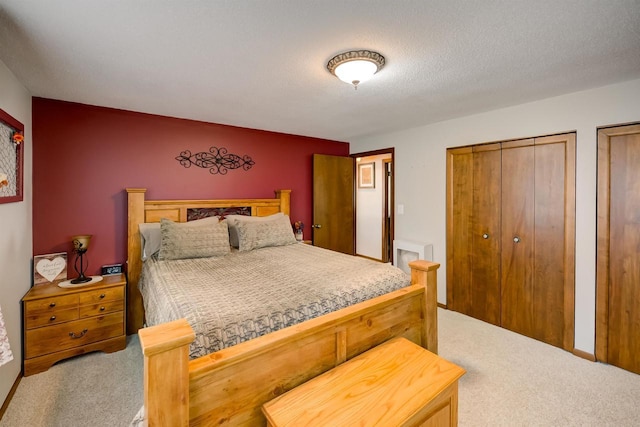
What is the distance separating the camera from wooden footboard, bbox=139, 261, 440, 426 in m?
1.03

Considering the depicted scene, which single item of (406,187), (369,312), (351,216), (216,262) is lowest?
(369,312)

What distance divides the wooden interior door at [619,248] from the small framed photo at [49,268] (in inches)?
180

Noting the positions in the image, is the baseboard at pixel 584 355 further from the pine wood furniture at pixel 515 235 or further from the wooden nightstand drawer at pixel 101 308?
the wooden nightstand drawer at pixel 101 308

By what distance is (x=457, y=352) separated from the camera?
8.35 ft

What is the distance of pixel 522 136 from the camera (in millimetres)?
2785

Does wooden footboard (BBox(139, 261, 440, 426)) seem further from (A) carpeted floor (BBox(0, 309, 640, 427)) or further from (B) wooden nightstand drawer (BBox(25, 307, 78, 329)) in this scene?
(B) wooden nightstand drawer (BBox(25, 307, 78, 329))

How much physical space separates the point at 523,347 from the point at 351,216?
2.75 metres

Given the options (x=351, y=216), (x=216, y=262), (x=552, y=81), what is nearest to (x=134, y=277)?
(x=216, y=262)

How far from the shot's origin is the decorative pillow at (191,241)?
2588mm

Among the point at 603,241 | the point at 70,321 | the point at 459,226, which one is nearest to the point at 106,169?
the point at 70,321

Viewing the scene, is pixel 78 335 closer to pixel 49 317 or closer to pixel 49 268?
pixel 49 317

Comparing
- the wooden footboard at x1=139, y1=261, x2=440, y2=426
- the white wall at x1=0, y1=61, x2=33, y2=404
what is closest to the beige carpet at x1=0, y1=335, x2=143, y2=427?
the white wall at x1=0, y1=61, x2=33, y2=404

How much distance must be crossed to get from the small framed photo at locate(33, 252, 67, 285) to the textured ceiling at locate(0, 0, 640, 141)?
4.57 ft

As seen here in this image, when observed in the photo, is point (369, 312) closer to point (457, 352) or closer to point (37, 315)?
point (457, 352)
